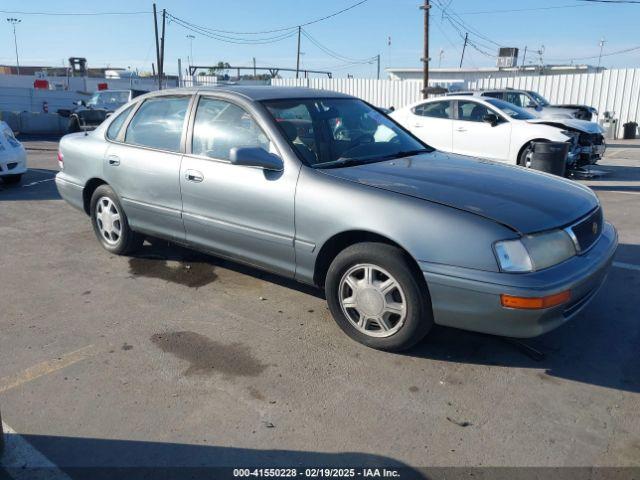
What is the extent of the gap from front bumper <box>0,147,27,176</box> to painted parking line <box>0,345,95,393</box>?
22.4ft

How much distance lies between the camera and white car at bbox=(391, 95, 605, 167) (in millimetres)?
9961

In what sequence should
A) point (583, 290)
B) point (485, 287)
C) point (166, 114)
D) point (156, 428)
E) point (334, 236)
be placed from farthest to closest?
point (166, 114)
point (334, 236)
point (583, 290)
point (485, 287)
point (156, 428)

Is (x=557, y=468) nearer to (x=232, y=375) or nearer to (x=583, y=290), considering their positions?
(x=583, y=290)

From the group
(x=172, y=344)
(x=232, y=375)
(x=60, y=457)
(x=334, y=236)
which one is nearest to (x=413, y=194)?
(x=334, y=236)

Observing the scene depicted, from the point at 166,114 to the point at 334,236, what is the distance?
2.20m

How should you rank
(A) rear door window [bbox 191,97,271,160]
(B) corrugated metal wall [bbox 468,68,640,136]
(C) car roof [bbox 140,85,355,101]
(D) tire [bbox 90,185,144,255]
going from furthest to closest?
(B) corrugated metal wall [bbox 468,68,640,136] → (D) tire [bbox 90,185,144,255] → (C) car roof [bbox 140,85,355,101] → (A) rear door window [bbox 191,97,271,160]

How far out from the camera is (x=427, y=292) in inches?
129

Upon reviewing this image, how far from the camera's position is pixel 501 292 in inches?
117

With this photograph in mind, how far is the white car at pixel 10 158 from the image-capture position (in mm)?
9016

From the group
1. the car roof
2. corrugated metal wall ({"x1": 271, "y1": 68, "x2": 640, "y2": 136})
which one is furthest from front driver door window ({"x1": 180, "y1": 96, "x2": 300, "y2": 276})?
corrugated metal wall ({"x1": 271, "y1": 68, "x2": 640, "y2": 136})

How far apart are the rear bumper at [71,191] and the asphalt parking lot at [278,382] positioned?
112 cm

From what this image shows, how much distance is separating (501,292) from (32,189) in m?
8.56

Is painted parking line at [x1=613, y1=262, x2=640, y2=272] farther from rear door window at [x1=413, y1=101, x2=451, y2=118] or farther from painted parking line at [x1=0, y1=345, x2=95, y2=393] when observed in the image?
rear door window at [x1=413, y1=101, x2=451, y2=118]

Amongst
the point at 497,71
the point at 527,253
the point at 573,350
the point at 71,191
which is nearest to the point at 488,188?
the point at 527,253
